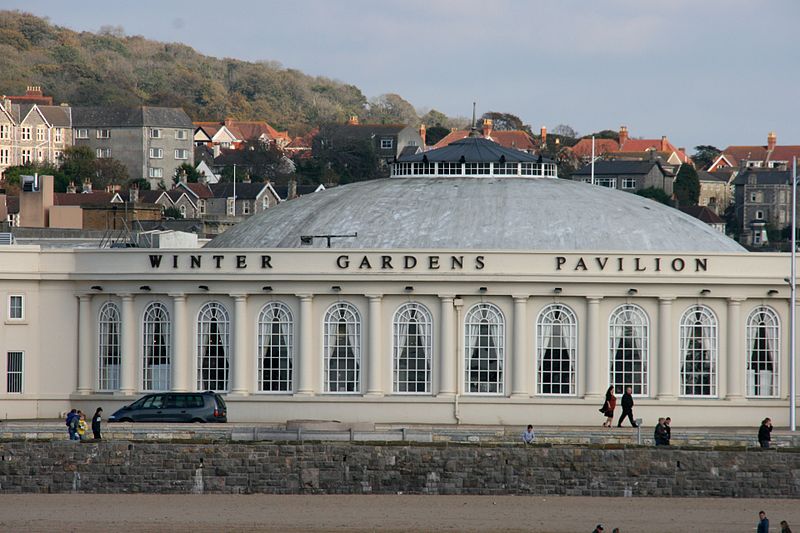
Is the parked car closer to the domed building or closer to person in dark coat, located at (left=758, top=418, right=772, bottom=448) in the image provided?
the domed building

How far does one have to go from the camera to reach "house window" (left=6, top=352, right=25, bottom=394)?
63.3m

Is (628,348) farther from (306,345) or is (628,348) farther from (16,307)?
(16,307)

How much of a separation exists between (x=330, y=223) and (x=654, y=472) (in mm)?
17749

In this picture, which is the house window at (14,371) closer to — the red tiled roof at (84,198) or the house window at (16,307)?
the house window at (16,307)

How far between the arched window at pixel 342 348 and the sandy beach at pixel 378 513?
8.91m

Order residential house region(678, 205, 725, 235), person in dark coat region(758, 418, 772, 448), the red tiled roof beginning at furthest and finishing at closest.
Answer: residential house region(678, 205, 725, 235)
the red tiled roof
person in dark coat region(758, 418, 772, 448)

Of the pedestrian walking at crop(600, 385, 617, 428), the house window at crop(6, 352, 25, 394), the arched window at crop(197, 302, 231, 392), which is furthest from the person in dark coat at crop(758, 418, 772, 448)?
the house window at crop(6, 352, 25, 394)

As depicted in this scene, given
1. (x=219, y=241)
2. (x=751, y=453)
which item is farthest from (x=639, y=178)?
(x=751, y=453)

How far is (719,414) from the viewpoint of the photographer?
201ft

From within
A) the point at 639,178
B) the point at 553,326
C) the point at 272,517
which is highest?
the point at 639,178

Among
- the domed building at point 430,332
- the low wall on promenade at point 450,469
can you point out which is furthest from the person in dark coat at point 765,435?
the domed building at point 430,332

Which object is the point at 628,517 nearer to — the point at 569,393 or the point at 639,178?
the point at 569,393

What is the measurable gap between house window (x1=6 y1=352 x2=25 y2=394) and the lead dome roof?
8.49 m

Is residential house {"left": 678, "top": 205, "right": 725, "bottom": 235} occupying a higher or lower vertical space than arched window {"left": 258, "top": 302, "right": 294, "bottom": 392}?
higher
